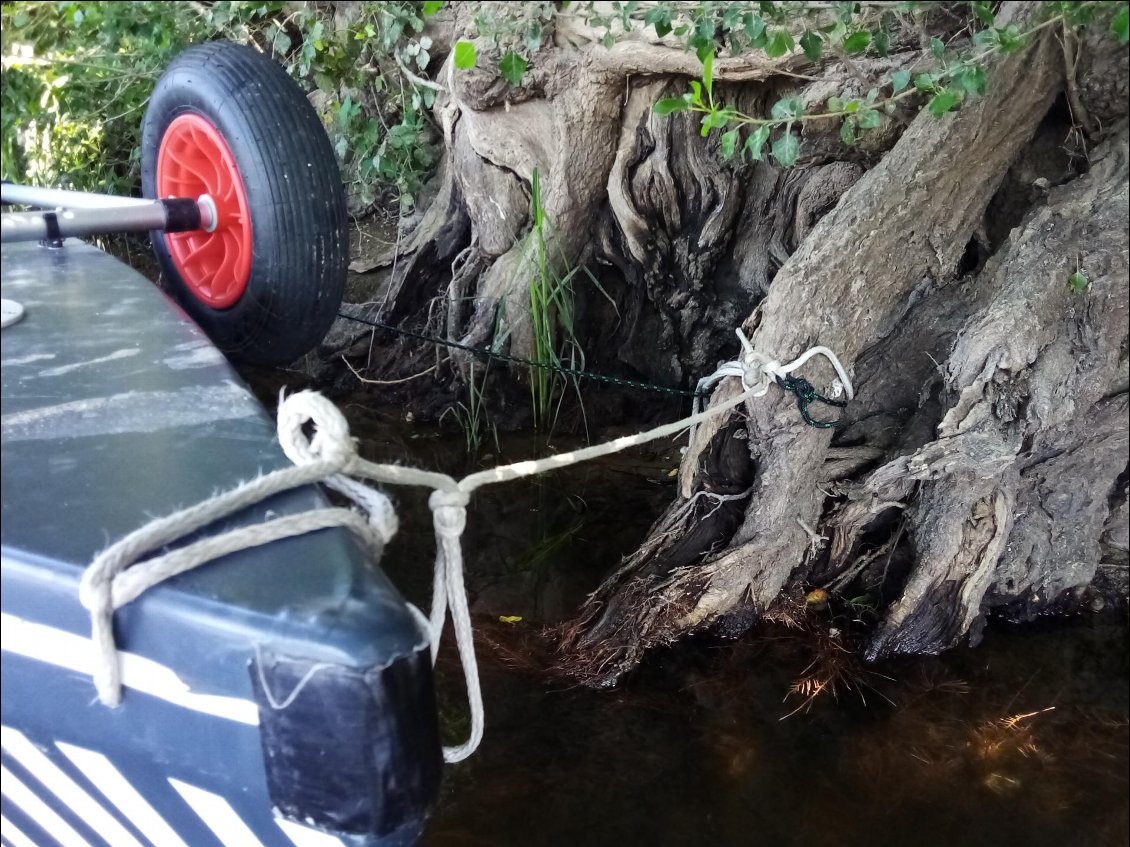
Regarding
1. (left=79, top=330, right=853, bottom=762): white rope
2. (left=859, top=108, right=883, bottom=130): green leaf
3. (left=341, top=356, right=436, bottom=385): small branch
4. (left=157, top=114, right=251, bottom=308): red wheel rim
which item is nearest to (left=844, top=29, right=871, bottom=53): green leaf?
(left=859, top=108, right=883, bottom=130): green leaf

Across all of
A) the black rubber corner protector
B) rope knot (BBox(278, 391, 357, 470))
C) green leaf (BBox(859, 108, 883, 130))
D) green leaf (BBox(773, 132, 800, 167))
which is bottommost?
the black rubber corner protector

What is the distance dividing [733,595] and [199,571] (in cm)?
160

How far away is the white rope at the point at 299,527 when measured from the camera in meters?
1.00

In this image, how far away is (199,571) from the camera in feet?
3.41

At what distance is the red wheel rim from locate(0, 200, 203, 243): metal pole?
0.28 ft

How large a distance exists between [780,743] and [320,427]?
143 centimetres

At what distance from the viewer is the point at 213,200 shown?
8.21ft

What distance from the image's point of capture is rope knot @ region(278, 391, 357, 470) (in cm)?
114

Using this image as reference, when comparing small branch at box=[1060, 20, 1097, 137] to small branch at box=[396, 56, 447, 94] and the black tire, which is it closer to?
the black tire

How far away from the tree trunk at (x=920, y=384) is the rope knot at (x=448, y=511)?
119 centimetres

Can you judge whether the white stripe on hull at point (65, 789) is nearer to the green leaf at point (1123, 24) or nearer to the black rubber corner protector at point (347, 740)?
the black rubber corner protector at point (347, 740)

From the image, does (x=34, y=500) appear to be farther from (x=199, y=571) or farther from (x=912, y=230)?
(x=912, y=230)

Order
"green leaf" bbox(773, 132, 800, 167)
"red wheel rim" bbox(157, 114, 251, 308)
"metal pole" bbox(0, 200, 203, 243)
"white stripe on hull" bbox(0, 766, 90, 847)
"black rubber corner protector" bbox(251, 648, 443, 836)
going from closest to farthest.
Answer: "black rubber corner protector" bbox(251, 648, 443, 836), "white stripe on hull" bbox(0, 766, 90, 847), "metal pole" bbox(0, 200, 203, 243), "green leaf" bbox(773, 132, 800, 167), "red wheel rim" bbox(157, 114, 251, 308)

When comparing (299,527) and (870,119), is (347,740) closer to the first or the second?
(299,527)
